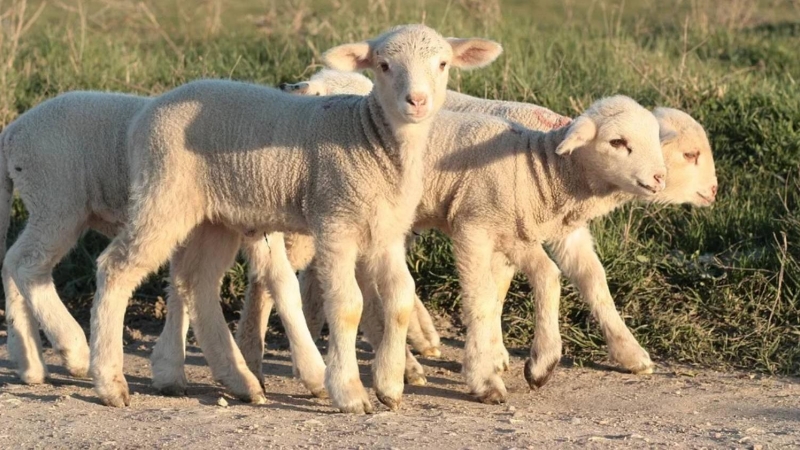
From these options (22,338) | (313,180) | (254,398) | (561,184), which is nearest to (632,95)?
(561,184)

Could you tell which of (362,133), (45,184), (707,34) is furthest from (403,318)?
(707,34)

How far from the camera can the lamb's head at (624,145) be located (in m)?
6.64

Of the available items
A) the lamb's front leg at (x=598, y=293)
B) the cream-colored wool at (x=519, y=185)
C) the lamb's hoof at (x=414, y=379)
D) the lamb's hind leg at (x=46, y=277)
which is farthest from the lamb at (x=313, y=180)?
the lamb's front leg at (x=598, y=293)

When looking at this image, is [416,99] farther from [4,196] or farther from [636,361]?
[4,196]

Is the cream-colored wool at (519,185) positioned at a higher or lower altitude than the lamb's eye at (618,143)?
lower

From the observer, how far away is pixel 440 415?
589 centimetres

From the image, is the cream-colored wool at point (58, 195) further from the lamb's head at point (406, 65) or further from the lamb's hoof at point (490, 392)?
the lamb's hoof at point (490, 392)

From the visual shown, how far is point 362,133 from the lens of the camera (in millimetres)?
6027

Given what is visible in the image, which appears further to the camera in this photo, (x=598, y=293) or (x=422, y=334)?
(x=422, y=334)

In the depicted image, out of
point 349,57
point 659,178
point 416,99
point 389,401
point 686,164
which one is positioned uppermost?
point 349,57

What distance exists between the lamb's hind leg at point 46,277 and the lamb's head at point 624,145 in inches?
95.3

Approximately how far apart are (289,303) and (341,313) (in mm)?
733

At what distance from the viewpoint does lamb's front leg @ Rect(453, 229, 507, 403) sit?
648 centimetres

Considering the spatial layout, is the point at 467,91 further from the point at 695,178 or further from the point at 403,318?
the point at 403,318
